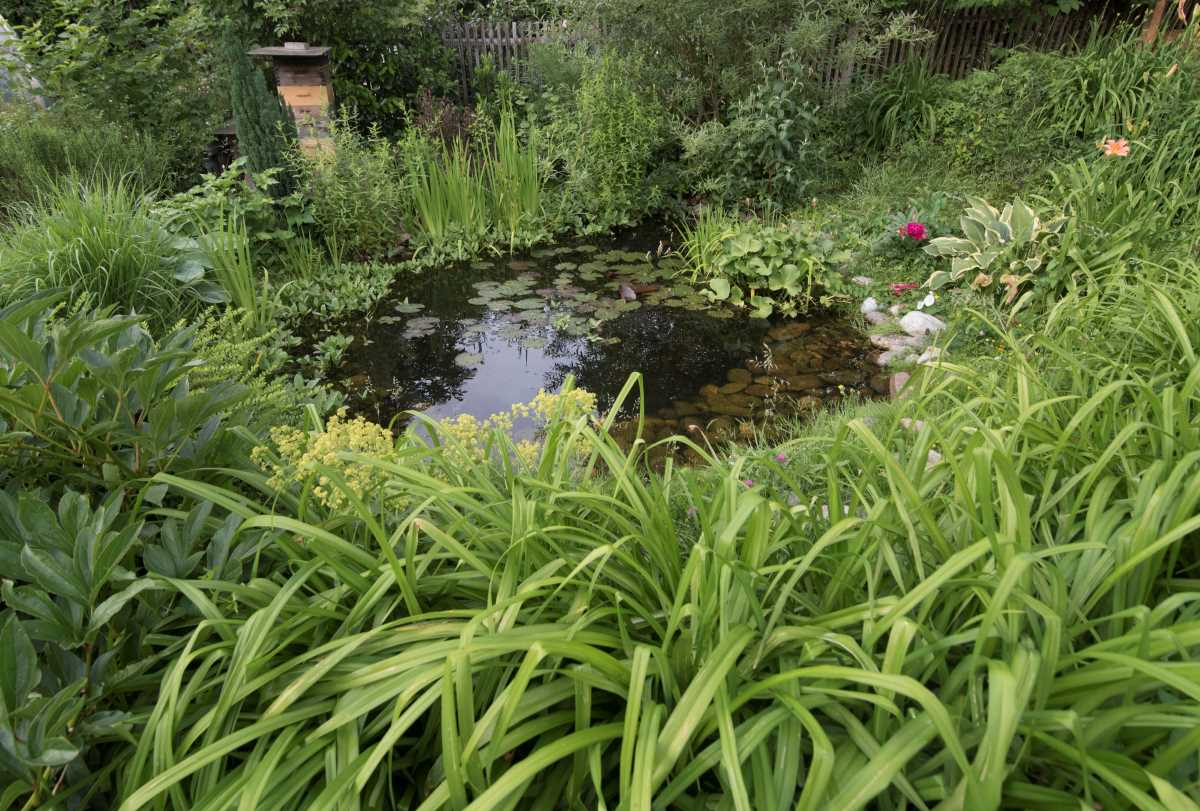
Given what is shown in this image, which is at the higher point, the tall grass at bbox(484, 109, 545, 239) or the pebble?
the tall grass at bbox(484, 109, 545, 239)

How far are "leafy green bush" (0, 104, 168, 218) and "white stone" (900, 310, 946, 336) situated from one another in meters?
5.13

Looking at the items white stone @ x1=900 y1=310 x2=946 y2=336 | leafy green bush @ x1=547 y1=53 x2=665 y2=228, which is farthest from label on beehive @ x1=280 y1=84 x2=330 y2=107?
white stone @ x1=900 y1=310 x2=946 y2=336

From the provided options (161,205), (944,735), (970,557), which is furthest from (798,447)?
(161,205)

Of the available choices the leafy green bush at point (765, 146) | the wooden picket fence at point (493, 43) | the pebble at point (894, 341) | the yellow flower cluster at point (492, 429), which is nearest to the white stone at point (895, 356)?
the pebble at point (894, 341)

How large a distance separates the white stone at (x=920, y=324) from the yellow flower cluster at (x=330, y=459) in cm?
346

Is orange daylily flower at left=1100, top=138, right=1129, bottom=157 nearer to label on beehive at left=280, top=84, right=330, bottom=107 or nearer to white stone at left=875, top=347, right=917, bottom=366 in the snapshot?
white stone at left=875, top=347, right=917, bottom=366

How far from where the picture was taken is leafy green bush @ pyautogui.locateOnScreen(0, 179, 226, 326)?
3293 millimetres

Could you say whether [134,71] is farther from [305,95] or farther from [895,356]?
[895,356]

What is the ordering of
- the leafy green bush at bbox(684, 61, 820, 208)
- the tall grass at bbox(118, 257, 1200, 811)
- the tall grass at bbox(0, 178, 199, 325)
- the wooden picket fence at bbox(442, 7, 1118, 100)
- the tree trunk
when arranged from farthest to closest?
the wooden picket fence at bbox(442, 7, 1118, 100), the tree trunk, the leafy green bush at bbox(684, 61, 820, 208), the tall grass at bbox(0, 178, 199, 325), the tall grass at bbox(118, 257, 1200, 811)

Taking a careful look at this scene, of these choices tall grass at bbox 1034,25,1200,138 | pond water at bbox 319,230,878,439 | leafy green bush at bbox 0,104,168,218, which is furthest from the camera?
leafy green bush at bbox 0,104,168,218

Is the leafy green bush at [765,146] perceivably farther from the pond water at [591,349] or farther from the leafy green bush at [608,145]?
the pond water at [591,349]

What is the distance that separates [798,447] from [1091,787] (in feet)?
6.53

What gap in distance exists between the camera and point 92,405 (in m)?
1.33

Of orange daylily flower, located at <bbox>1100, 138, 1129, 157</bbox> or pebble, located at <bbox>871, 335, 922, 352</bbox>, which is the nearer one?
orange daylily flower, located at <bbox>1100, 138, 1129, 157</bbox>
